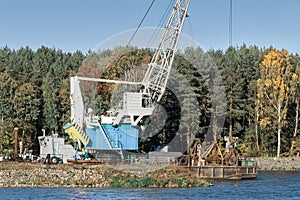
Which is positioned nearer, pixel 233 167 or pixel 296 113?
pixel 233 167

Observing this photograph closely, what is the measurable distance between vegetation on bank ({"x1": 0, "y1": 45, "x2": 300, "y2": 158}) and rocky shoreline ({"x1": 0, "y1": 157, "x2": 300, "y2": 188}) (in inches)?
867

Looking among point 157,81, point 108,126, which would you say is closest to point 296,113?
point 157,81

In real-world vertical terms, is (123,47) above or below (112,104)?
above

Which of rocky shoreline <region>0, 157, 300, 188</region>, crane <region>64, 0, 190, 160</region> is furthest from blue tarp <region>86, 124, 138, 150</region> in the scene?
rocky shoreline <region>0, 157, 300, 188</region>

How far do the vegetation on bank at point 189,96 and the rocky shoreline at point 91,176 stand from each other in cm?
2203

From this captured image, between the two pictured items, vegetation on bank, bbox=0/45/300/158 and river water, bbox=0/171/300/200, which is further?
vegetation on bank, bbox=0/45/300/158

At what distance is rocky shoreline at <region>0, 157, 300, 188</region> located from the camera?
136 ft

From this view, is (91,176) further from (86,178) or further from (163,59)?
(163,59)

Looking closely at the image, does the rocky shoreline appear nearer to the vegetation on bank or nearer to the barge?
the barge

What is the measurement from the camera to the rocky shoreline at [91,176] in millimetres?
41500

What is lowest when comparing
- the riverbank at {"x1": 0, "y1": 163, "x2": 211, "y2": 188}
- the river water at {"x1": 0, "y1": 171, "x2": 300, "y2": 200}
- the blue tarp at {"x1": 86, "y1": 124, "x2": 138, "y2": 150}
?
the river water at {"x1": 0, "y1": 171, "x2": 300, "y2": 200}

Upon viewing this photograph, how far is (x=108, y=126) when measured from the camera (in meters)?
55.4

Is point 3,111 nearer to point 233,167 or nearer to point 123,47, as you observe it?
point 123,47

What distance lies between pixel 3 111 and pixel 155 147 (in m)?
16.2
